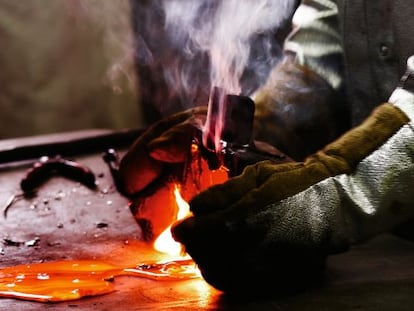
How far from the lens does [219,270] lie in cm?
140

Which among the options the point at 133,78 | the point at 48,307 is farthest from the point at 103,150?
the point at 133,78

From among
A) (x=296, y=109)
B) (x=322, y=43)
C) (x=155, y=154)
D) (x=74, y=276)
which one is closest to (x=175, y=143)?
(x=155, y=154)

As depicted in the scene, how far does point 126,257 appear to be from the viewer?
5.69ft

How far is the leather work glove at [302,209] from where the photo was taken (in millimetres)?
1358

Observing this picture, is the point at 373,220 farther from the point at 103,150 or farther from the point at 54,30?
the point at 54,30

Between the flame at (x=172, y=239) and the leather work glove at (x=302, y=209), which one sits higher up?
the leather work glove at (x=302, y=209)

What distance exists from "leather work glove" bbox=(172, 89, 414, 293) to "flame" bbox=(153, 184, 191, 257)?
36cm

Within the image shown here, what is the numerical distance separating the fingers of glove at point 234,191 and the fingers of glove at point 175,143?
0.41 m

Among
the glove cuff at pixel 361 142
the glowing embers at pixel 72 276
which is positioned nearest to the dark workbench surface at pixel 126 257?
the glowing embers at pixel 72 276

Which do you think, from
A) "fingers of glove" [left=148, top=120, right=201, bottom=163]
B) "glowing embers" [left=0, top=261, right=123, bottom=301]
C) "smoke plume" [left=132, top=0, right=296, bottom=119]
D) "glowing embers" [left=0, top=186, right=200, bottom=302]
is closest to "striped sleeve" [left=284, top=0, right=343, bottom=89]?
"smoke plume" [left=132, top=0, right=296, bottom=119]

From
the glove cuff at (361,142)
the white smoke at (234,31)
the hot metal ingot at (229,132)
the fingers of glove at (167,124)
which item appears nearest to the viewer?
A: the glove cuff at (361,142)

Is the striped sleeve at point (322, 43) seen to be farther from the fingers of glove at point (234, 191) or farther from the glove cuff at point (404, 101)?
the fingers of glove at point (234, 191)

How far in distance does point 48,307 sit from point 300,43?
3.83ft

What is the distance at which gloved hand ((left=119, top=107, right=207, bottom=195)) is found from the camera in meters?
1.81
